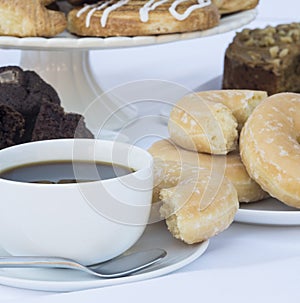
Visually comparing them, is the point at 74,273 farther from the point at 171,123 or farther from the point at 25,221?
the point at 171,123

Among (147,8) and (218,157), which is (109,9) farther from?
(218,157)

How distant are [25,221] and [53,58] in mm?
751

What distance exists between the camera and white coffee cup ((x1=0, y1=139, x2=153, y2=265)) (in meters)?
0.76

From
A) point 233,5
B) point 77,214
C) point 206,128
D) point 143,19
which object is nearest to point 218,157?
point 206,128

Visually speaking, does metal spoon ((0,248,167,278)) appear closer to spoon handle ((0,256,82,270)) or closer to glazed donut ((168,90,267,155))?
spoon handle ((0,256,82,270))

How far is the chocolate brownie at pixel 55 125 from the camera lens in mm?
1013

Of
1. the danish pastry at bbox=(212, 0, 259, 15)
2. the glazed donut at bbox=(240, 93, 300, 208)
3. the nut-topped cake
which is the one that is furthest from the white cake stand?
the glazed donut at bbox=(240, 93, 300, 208)

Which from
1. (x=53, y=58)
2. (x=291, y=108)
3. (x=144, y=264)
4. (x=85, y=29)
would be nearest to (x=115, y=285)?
(x=144, y=264)

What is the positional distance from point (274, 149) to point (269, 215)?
8cm

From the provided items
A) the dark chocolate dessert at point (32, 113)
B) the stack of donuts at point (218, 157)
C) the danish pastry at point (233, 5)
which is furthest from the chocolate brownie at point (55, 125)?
the danish pastry at point (233, 5)

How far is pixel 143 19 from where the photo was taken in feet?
4.26

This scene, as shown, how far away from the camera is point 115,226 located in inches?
31.3

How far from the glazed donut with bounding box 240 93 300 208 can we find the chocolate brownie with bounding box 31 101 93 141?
0.74ft

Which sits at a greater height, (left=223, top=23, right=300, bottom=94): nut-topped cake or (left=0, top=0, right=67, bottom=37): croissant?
(left=0, top=0, right=67, bottom=37): croissant
